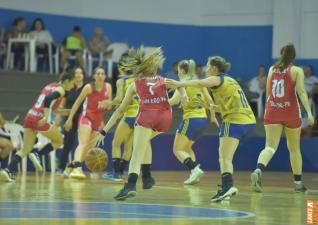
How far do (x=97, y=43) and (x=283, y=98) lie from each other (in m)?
12.9

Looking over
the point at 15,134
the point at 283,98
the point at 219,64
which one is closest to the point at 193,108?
the point at 283,98

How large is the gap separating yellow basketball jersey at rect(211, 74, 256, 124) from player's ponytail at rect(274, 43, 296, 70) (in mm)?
1290

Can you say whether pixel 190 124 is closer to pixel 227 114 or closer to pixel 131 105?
pixel 131 105

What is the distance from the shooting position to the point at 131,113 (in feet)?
49.0

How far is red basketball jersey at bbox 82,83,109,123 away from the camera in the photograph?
16.8m

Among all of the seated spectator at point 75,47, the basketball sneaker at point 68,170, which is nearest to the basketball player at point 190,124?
the basketball sneaker at point 68,170

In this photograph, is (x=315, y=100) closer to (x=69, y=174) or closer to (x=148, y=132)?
(x=69, y=174)

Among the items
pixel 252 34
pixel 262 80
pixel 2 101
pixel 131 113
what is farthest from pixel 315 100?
pixel 131 113

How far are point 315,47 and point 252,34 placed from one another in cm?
251

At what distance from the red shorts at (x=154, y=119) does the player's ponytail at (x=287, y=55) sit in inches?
98.5

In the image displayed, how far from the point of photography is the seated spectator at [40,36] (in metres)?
23.7

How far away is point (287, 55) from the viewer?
1270 cm

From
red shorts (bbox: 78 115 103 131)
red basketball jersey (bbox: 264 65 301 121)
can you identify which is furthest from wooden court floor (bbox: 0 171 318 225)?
red shorts (bbox: 78 115 103 131)

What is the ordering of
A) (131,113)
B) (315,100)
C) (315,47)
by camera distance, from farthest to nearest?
1. (315,47)
2. (315,100)
3. (131,113)
